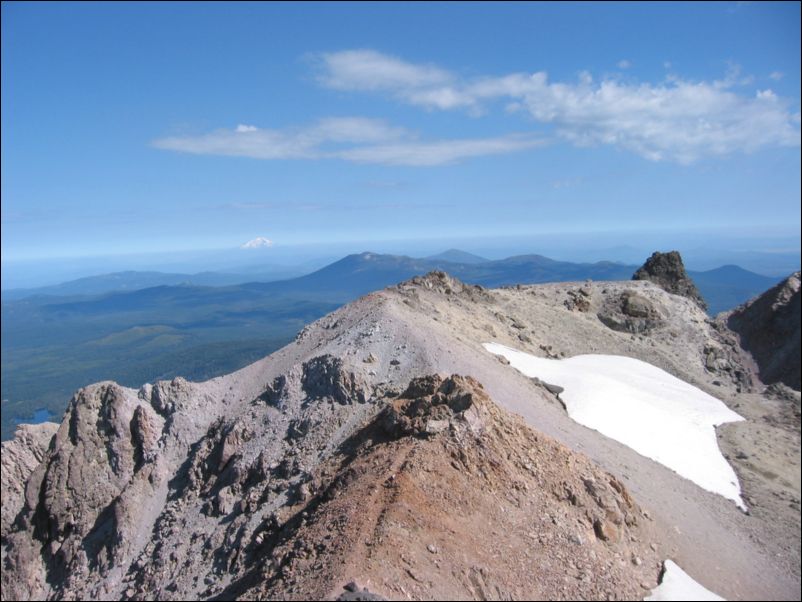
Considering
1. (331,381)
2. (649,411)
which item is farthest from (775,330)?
(331,381)

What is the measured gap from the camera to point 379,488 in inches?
623

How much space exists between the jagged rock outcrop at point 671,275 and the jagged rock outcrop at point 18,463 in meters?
56.9

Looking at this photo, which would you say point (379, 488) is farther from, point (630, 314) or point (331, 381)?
point (630, 314)

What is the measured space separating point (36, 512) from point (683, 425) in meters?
34.3

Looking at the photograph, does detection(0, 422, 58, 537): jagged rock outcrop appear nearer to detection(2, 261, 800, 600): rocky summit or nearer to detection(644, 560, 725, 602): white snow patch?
detection(2, 261, 800, 600): rocky summit

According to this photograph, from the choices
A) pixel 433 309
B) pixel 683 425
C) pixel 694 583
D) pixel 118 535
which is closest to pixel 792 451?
pixel 683 425

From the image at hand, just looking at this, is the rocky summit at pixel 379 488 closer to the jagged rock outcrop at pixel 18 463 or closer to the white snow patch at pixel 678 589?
the jagged rock outcrop at pixel 18 463

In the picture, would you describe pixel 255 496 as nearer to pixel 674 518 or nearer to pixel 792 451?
pixel 674 518

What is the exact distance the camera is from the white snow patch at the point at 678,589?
15.1 meters

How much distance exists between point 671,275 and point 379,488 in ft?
171

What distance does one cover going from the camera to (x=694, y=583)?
1598cm

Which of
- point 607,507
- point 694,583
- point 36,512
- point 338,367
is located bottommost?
point 36,512

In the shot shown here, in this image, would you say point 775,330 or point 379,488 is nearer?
point 379,488

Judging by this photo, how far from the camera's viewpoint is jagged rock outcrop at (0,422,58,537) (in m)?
27.8
